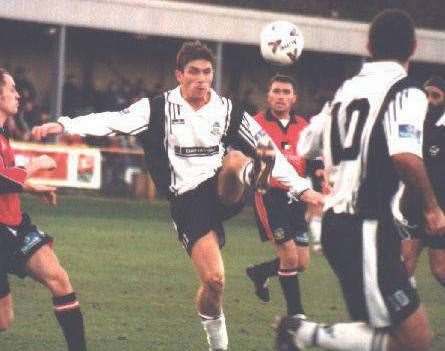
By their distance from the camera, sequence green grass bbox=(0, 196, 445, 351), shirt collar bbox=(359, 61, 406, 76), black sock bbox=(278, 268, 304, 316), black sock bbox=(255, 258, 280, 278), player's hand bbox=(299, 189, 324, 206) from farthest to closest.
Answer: black sock bbox=(255, 258, 280, 278), black sock bbox=(278, 268, 304, 316), green grass bbox=(0, 196, 445, 351), player's hand bbox=(299, 189, 324, 206), shirt collar bbox=(359, 61, 406, 76)

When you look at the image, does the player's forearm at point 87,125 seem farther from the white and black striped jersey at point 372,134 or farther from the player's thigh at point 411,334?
the player's thigh at point 411,334

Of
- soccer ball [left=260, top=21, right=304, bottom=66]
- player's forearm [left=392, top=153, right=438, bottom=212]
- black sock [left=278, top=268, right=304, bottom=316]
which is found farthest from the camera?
soccer ball [left=260, top=21, right=304, bottom=66]

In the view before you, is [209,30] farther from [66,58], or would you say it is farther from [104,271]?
[104,271]

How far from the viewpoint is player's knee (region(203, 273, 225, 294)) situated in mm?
8281

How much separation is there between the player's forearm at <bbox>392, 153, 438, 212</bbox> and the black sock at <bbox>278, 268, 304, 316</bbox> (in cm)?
472

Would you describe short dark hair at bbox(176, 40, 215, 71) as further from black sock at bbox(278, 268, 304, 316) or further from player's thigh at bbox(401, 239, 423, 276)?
black sock at bbox(278, 268, 304, 316)

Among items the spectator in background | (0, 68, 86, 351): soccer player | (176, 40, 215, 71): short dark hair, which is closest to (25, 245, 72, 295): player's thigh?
(0, 68, 86, 351): soccer player

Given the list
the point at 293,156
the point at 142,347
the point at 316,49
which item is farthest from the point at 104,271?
the point at 316,49

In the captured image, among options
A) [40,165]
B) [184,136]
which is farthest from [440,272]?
[40,165]

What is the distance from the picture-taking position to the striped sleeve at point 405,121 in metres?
6.06

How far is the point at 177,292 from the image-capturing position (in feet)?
39.1

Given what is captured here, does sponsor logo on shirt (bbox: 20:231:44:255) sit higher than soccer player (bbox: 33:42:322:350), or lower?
lower

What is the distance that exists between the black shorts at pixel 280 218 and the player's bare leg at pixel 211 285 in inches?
104

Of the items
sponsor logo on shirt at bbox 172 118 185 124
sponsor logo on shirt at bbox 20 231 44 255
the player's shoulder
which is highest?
the player's shoulder
